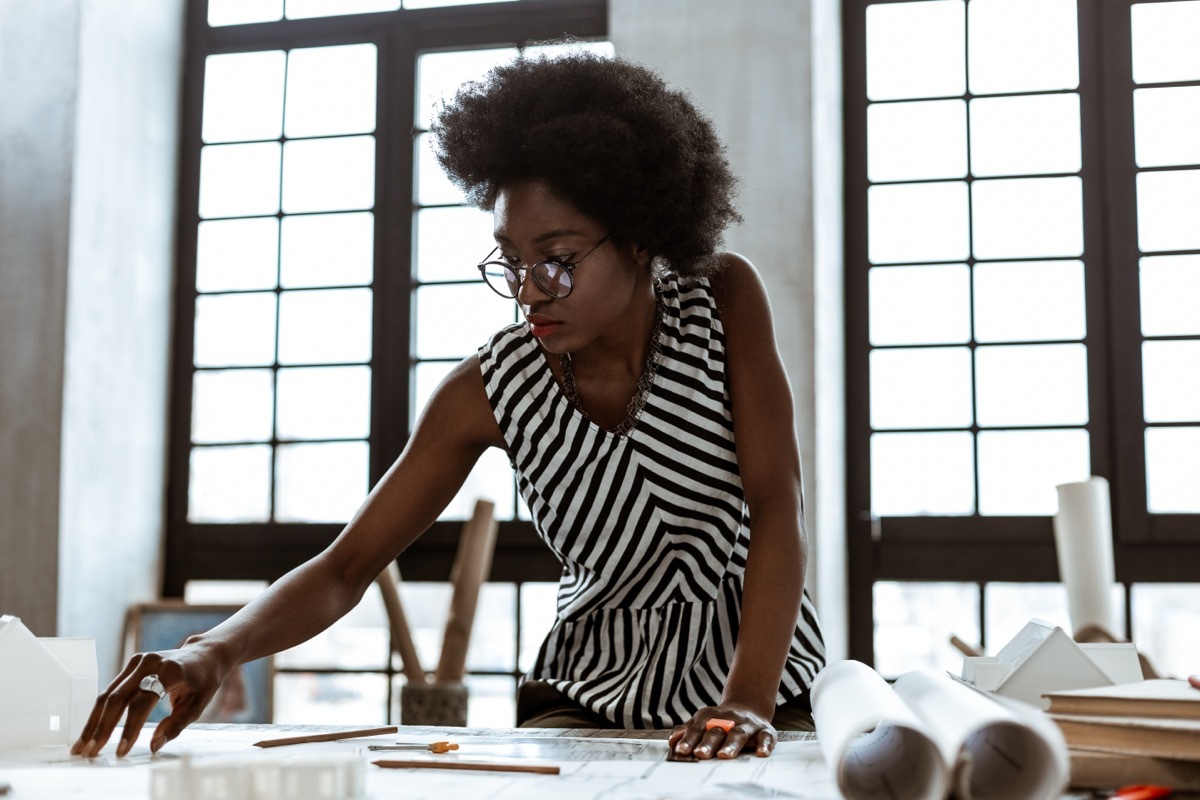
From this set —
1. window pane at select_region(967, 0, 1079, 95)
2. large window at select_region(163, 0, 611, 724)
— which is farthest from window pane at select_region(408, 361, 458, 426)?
window pane at select_region(967, 0, 1079, 95)

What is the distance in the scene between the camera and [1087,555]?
283 centimetres

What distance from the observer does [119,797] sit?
1126 millimetres

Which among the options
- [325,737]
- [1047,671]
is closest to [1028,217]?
[1047,671]

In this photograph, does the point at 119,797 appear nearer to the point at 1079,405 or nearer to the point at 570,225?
the point at 570,225

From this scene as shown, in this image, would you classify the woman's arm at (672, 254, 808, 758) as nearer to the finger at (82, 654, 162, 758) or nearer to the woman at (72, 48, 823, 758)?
the woman at (72, 48, 823, 758)

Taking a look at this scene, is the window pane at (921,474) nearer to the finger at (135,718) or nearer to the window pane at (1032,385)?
the window pane at (1032,385)

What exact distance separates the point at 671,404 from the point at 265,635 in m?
0.67

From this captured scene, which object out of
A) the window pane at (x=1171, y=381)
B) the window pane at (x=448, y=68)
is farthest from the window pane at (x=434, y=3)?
the window pane at (x=1171, y=381)

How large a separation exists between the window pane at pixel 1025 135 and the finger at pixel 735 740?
261cm

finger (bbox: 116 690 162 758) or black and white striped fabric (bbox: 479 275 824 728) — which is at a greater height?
black and white striped fabric (bbox: 479 275 824 728)

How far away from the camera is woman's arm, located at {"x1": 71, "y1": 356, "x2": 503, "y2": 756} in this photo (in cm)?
151

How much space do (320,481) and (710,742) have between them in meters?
2.81

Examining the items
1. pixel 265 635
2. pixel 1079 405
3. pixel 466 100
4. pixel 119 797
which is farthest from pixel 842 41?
pixel 119 797

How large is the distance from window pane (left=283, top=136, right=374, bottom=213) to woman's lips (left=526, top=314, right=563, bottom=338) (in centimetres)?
238
